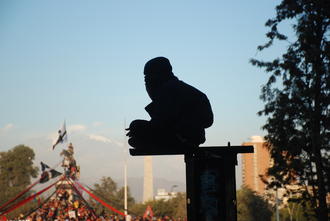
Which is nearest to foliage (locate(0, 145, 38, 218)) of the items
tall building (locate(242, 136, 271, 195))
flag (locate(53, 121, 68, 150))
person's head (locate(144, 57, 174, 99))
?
flag (locate(53, 121, 68, 150))

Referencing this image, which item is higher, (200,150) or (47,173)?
(47,173)

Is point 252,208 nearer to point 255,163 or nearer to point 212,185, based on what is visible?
point 212,185

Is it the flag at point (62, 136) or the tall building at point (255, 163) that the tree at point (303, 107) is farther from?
the tall building at point (255, 163)

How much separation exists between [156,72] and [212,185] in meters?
1.32

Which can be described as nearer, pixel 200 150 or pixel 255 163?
pixel 200 150

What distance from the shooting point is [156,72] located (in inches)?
171

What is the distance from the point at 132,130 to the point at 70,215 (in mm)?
27584

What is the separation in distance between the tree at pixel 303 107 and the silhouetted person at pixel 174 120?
11181 mm

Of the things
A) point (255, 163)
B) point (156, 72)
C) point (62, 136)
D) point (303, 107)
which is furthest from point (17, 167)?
point (255, 163)

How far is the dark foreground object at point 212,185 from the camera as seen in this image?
352 centimetres

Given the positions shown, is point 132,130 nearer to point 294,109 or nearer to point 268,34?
point 294,109

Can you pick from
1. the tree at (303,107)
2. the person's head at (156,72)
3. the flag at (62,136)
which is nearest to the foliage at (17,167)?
the flag at (62,136)

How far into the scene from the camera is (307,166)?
15.6 metres

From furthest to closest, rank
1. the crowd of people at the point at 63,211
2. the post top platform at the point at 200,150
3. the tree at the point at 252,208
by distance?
the tree at the point at 252,208, the crowd of people at the point at 63,211, the post top platform at the point at 200,150
